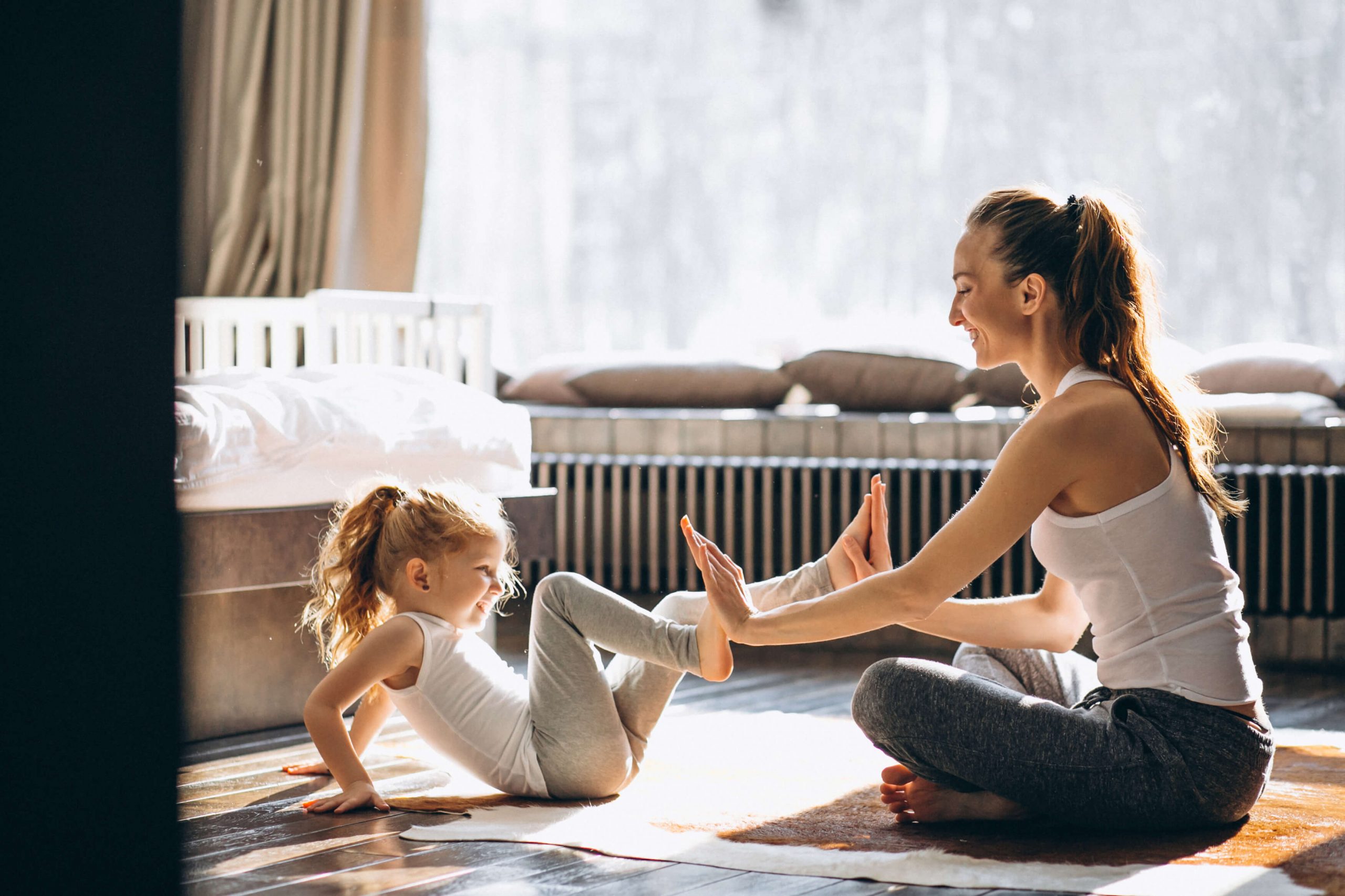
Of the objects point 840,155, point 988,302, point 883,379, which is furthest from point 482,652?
point 840,155

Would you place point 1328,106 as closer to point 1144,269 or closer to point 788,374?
point 788,374

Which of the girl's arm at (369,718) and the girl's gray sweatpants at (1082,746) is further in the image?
the girl's arm at (369,718)

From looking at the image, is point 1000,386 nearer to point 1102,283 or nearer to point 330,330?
point 330,330

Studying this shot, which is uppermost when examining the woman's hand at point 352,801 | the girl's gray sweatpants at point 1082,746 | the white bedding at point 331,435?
the white bedding at point 331,435

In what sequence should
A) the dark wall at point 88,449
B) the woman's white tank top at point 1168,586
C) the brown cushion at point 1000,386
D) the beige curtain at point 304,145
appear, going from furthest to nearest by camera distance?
the beige curtain at point 304,145 < the brown cushion at point 1000,386 < the woman's white tank top at point 1168,586 < the dark wall at point 88,449

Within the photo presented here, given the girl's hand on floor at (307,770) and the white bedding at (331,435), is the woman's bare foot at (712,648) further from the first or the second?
the white bedding at (331,435)

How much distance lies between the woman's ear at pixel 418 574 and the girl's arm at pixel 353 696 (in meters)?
0.07

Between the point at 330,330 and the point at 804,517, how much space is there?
127 cm

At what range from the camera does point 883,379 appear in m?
3.78

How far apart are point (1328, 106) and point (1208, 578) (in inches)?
109

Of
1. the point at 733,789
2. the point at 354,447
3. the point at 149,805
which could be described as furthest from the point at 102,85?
the point at 354,447

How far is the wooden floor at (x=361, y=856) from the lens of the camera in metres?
1.50

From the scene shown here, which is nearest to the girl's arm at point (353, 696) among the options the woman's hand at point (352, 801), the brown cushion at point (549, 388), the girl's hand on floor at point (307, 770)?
the woman's hand at point (352, 801)

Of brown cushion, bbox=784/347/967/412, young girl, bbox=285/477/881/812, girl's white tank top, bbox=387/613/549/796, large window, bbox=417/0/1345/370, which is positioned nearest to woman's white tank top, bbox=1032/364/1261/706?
young girl, bbox=285/477/881/812
